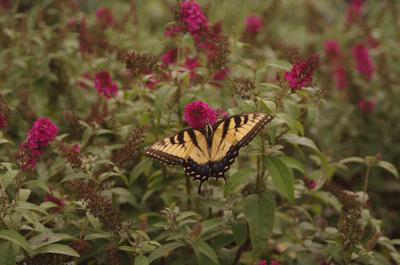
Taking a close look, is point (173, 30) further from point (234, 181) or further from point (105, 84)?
point (234, 181)

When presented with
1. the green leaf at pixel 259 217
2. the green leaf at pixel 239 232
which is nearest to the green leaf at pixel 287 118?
the green leaf at pixel 259 217

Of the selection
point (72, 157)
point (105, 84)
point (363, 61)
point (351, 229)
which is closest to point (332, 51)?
point (363, 61)

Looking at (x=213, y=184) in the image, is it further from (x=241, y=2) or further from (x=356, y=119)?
(x=241, y=2)

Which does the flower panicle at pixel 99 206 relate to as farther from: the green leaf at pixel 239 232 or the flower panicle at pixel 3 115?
the green leaf at pixel 239 232

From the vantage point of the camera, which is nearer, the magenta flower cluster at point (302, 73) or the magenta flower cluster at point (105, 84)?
the magenta flower cluster at point (302, 73)

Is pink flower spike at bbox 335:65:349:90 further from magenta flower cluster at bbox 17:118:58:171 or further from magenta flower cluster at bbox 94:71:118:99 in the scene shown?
magenta flower cluster at bbox 17:118:58:171

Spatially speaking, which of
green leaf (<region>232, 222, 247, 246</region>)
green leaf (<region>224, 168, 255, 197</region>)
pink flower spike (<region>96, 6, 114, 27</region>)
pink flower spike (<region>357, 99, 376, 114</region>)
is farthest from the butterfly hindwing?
pink flower spike (<region>357, 99, 376, 114</region>)
